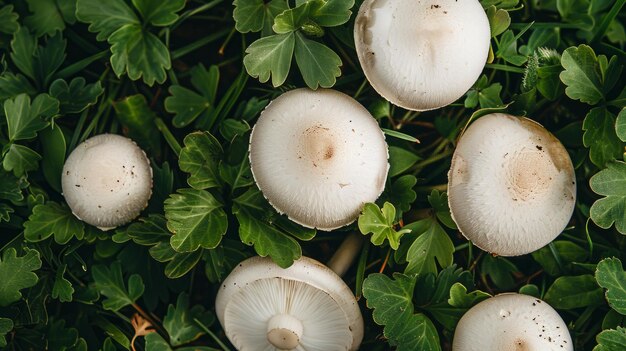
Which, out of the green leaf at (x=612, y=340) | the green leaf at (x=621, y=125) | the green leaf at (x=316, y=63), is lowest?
the green leaf at (x=612, y=340)

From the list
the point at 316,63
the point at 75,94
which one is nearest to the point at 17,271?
the point at 75,94

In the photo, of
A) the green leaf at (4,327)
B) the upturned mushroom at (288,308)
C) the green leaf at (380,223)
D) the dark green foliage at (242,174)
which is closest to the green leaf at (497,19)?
the dark green foliage at (242,174)

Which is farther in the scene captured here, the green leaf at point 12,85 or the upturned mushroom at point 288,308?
the green leaf at point 12,85

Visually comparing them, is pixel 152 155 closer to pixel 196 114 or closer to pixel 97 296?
pixel 196 114

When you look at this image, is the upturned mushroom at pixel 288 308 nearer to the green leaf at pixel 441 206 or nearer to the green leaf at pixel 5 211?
the green leaf at pixel 441 206

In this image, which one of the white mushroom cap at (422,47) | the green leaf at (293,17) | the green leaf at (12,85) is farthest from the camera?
the green leaf at (12,85)

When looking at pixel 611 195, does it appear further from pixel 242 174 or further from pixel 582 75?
pixel 242 174

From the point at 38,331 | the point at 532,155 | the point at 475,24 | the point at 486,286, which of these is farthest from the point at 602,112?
the point at 38,331

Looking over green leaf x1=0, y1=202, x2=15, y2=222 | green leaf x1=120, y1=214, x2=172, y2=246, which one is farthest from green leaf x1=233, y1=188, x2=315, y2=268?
green leaf x1=0, y1=202, x2=15, y2=222
